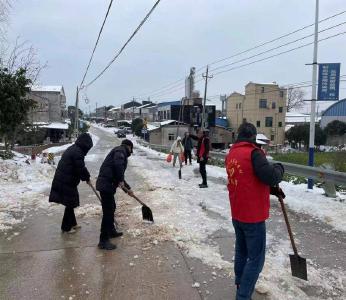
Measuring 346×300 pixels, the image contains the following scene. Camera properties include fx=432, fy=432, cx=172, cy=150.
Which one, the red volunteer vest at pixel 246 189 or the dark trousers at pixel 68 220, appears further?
the dark trousers at pixel 68 220

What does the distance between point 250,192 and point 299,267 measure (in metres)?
1.50

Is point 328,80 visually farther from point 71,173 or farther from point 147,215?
point 71,173

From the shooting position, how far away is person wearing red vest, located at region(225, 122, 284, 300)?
13.0 ft

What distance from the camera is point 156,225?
7.43 m

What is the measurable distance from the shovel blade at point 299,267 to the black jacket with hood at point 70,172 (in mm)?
3601

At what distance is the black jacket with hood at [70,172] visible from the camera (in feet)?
22.8

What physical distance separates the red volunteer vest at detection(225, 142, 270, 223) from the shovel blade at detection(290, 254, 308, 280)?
3.78 feet

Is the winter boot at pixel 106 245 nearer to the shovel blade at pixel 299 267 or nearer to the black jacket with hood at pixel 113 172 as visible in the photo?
the black jacket with hood at pixel 113 172

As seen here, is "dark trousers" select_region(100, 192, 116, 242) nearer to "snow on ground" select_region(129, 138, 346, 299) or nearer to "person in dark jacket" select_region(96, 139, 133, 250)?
"person in dark jacket" select_region(96, 139, 133, 250)

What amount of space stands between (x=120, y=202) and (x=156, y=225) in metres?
2.55

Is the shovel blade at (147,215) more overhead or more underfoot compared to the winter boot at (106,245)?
more overhead

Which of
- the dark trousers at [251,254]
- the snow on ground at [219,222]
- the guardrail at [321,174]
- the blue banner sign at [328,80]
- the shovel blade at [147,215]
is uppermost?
the blue banner sign at [328,80]

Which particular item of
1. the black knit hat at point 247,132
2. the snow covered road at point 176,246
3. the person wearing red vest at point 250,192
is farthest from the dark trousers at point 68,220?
the black knit hat at point 247,132

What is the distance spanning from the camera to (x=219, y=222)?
788cm
